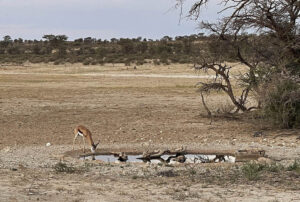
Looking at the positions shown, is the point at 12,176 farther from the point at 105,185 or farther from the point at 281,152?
the point at 281,152

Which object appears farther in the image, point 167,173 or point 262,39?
point 262,39

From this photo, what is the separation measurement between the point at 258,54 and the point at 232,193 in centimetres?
1095

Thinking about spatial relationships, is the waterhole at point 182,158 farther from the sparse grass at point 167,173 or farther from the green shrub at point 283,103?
the green shrub at point 283,103

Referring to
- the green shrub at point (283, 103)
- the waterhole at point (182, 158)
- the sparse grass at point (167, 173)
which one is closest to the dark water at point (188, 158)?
the waterhole at point (182, 158)

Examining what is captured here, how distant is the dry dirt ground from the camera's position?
1027 centimetres

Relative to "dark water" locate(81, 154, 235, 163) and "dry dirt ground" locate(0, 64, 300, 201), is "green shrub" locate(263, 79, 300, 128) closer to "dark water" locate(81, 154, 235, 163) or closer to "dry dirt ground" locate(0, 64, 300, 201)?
"dry dirt ground" locate(0, 64, 300, 201)

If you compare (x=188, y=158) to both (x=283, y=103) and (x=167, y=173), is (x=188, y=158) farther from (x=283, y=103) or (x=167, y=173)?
(x=283, y=103)

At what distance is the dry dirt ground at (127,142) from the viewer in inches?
404

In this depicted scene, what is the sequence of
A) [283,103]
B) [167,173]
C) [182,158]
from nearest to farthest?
[167,173], [182,158], [283,103]

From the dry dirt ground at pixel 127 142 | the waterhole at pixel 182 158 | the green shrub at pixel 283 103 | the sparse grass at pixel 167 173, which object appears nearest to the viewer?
the dry dirt ground at pixel 127 142

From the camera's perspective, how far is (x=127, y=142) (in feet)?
57.5

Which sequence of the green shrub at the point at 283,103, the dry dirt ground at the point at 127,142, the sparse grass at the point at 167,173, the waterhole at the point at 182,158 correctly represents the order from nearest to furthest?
the dry dirt ground at the point at 127,142
the sparse grass at the point at 167,173
the waterhole at the point at 182,158
the green shrub at the point at 283,103

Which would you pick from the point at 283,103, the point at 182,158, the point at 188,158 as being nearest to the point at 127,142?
the point at 188,158

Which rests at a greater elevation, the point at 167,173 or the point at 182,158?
the point at 167,173
